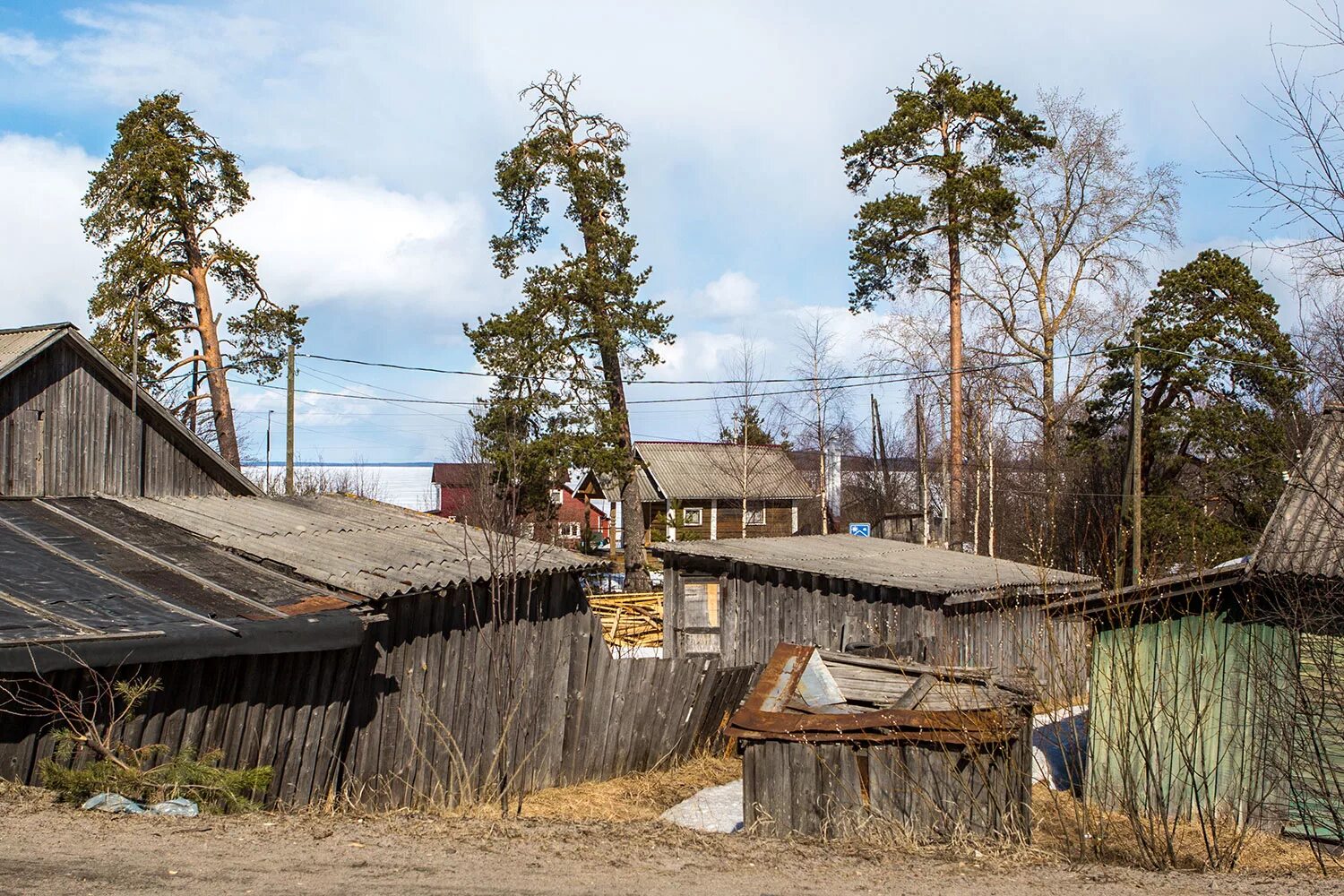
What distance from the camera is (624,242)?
99.7 feet

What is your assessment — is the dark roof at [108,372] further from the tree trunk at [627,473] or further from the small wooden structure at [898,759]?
the tree trunk at [627,473]

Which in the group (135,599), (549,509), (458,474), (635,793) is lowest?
(635,793)

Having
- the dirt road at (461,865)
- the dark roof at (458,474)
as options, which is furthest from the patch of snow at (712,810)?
the dark roof at (458,474)

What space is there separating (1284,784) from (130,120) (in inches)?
1039

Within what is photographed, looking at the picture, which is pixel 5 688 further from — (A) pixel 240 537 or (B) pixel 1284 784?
(B) pixel 1284 784

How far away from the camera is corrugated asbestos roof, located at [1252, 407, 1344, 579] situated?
1072cm

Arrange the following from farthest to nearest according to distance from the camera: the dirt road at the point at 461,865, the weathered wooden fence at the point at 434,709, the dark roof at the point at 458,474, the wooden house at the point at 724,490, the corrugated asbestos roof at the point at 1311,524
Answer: the wooden house at the point at 724,490 < the dark roof at the point at 458,474 < the corrugated asbestos roof at the point at 1311,524 < the weathered wooden fence at the point at 434,709 < the dirt road at the point at 461,865

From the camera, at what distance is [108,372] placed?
14.0 m

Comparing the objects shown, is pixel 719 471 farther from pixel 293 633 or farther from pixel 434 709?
pixel 293 633

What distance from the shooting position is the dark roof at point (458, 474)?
40469 millimetres

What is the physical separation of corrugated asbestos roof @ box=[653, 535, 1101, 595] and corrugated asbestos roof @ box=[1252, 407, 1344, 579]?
2.92 metres

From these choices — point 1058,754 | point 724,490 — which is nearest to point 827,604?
point 1058,754

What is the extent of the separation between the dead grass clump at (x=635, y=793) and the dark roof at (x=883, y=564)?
3.89m

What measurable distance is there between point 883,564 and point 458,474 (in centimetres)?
4050
